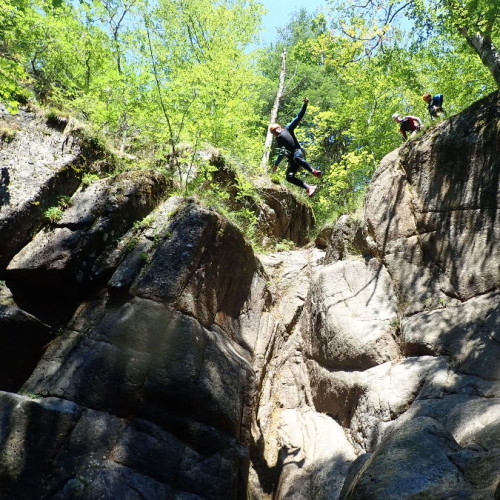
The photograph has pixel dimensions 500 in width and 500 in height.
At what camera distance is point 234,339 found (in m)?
9.10

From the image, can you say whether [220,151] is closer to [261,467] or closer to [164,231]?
[164,231]

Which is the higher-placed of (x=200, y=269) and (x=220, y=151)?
(x=220, y=151)

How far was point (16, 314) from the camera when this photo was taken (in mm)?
7297

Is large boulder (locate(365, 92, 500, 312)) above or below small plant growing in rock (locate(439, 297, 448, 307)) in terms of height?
above

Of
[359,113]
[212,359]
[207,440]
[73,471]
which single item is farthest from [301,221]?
[73,471]

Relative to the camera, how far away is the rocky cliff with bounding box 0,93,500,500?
580cm

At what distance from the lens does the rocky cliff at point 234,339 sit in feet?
19.0

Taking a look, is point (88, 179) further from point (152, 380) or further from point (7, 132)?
point (152, 380)

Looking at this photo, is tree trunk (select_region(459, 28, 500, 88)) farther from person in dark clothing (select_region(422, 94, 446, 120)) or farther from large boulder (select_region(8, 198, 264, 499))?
large boulder (select_region(8, 198, 264, 499))

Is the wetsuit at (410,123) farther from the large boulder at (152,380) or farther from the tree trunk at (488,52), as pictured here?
the large boulder at (152,380)

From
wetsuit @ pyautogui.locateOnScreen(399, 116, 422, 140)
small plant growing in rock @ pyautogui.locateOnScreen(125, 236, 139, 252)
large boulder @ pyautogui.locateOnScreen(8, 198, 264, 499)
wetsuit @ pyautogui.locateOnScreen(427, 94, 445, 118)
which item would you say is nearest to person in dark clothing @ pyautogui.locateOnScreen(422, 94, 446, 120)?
wetsuit @ pyautogui.locateOnScreen(427, 94, 445, 118)

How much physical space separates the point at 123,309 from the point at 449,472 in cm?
550

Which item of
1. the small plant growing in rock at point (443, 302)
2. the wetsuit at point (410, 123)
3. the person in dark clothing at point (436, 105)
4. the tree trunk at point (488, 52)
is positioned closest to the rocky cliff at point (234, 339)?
the small plant growing in rock at point (443, 302)

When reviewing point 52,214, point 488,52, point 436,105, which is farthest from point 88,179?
point 488,52
